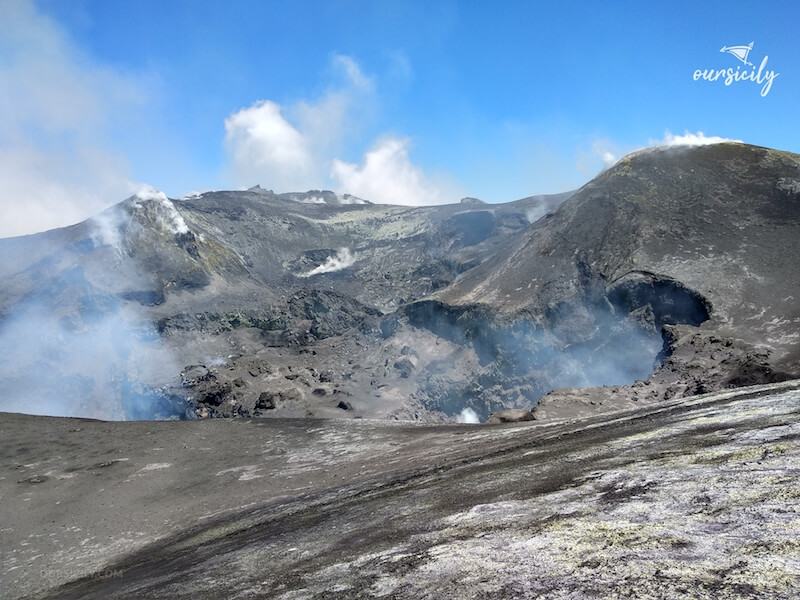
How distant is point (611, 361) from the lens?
33.5 metres

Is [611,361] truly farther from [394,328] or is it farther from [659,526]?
[659,526]

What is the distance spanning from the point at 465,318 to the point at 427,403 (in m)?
7.63

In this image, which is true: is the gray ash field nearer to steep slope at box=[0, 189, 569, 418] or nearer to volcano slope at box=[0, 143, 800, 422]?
volcano slope at box=[0, 143, 800, 422]

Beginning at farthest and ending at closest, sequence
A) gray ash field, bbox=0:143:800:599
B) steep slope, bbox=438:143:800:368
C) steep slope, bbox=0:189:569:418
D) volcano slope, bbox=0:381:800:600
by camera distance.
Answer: steep slope, bbox=0:189:569:418 < steep slope, bbox=438:143:800:368 < gray ash field, bbox=0:143:800:599 < volcano slope, bbox=0:381:800:600

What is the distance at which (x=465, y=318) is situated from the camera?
40.3 metres

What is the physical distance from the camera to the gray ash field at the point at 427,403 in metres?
5.60

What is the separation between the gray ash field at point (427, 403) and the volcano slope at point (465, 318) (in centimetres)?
20

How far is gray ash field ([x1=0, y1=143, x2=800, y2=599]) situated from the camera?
5598 millimetres

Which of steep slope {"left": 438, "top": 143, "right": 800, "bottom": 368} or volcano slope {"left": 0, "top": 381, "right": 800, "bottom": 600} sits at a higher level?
steep slope {"left": 438, "top": 143, "right": 800, "bottom": 368}

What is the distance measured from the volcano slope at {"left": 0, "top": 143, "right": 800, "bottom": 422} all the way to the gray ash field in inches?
7.8

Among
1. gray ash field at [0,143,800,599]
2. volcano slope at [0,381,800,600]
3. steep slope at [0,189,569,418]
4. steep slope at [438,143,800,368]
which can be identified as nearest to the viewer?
volcano slope at [0,381,800,600]

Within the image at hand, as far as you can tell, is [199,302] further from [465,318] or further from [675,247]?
[675,247]

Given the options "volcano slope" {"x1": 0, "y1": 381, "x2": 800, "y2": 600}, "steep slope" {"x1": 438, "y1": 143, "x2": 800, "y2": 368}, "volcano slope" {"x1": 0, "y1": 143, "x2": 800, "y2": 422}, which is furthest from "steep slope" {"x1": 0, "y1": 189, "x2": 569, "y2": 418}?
"volcano slope" {"x1": 0, "y1": 381, "x2": 800, "y2": 600}

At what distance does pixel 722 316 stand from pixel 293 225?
69743mm
